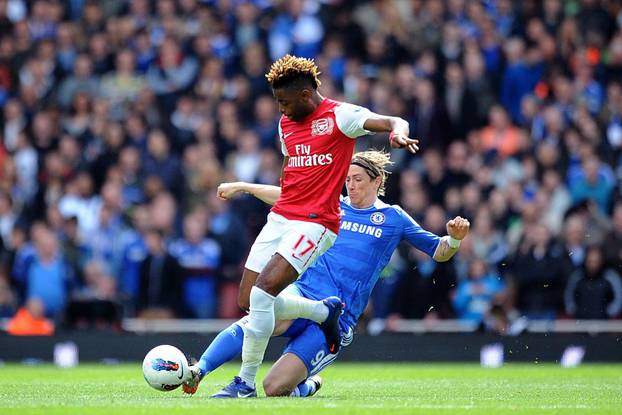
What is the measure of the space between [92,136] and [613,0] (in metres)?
8.20

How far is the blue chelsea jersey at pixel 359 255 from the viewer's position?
1065 centimetres

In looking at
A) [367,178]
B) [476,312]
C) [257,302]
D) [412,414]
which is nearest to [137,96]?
[476,312]

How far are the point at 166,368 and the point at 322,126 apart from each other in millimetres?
2131

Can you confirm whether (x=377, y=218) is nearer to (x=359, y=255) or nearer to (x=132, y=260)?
(x=359, y=255)

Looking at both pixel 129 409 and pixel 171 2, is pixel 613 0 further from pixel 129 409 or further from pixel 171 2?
pixel 129 409

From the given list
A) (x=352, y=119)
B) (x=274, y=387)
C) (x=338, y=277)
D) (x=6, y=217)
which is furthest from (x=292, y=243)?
(x=6, y=217)

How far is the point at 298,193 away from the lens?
31.7 feet

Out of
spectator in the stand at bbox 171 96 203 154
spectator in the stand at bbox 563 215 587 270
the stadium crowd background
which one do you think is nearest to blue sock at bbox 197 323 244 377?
the stadium crowd background

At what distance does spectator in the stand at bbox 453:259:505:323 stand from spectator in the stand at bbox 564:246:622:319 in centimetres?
94

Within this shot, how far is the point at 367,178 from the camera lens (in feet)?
35.9

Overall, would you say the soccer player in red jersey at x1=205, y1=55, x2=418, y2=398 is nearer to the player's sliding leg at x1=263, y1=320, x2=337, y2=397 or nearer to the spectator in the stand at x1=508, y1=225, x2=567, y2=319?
the player's sliding leg at x1=263, y1=320, x2=337, y2=397

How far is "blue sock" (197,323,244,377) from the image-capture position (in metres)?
9.78

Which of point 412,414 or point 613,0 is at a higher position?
point 613,0

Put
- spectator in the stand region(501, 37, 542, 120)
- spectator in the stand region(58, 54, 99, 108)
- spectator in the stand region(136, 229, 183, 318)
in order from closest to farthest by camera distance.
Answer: spectator in the stand region(136, 229, 183, 318) → spectator in the stand region(501, 37, 542, 120) → spectator in the stand region(58, 54, 99, 108)
